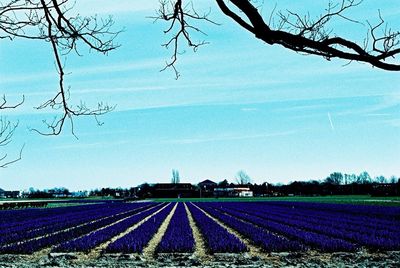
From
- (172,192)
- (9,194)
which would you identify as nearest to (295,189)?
(172,192)

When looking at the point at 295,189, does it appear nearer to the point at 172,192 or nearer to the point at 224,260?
the point at 172,192

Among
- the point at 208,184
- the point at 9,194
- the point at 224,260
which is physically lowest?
the point at 224,260

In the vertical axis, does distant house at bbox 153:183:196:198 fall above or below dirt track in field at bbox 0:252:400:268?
above

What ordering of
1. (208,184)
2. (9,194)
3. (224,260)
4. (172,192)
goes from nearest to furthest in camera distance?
(224,260) < (172,192) < (208,184) < (9,194)

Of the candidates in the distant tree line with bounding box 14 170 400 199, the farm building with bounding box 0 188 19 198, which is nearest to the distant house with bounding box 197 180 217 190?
the distant tree line with bounding box 14 170 400 199

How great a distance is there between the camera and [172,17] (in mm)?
4215

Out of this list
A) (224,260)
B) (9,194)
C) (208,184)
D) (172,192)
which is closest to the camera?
(224,260)

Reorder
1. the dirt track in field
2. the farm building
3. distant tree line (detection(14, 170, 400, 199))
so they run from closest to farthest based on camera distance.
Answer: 1. the dirt track in field
2. distant tree line (detection(14, 170, 400, 199))
3. the farm building

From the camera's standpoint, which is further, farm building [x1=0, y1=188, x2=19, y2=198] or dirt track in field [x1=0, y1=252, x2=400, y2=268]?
farm building [x1=0, y1=188, x2=19, y2=198]

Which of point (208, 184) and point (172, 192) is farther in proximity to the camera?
point (208, 184)

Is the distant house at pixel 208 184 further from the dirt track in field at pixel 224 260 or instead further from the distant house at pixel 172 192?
the dirt track in field at pixel 224 260

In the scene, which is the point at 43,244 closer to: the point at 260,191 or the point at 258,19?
the point at 258,19

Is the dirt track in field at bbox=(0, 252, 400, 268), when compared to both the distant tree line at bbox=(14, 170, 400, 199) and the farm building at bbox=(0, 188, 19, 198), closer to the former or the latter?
the distant tree line at bbox=(14, 170, 400, 199)

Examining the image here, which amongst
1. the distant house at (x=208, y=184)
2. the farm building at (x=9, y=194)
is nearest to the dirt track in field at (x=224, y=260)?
the distant house at (x=208, y=184)
